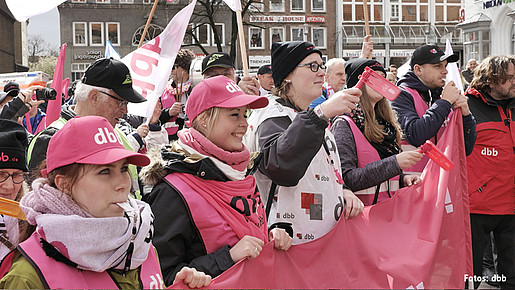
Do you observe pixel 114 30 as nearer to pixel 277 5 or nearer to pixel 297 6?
pixel 277 5

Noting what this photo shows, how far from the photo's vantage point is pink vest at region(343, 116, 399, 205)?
12.6ft

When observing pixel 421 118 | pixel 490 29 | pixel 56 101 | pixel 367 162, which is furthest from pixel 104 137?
pixel 490 29

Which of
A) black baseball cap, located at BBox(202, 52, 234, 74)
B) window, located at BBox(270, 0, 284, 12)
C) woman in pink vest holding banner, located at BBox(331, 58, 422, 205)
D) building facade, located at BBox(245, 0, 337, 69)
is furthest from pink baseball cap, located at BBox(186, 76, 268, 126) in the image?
window, located at BBox(270, 0, 284, 12)

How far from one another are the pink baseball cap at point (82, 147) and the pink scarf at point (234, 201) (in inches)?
23.1

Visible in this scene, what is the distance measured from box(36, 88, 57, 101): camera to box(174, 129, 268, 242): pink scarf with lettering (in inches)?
66.1

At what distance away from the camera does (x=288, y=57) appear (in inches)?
138

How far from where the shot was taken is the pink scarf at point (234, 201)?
8.82ft

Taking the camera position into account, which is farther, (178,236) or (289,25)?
(289,25)

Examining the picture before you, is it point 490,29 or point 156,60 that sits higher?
point 490,29

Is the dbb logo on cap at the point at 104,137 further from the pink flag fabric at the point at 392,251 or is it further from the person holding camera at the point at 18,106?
the person holding camera at the point at 18,106

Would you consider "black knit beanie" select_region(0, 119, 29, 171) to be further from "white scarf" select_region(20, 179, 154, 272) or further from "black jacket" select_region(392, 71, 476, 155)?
"black jacket" select_region(392, 71, 476, 155)

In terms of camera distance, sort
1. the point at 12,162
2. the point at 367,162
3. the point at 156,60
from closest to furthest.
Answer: the point at 12,162 → the point at 367,162 → the point at 156,60

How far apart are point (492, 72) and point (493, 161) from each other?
81 centimetres

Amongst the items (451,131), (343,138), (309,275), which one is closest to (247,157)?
(309,275)
